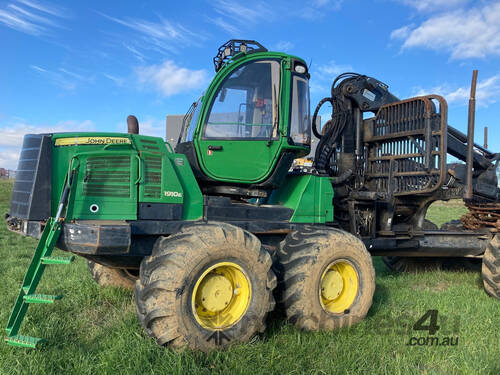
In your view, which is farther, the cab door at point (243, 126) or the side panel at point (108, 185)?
the cab door at point (243, 126)

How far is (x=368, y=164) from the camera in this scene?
7.05 meters

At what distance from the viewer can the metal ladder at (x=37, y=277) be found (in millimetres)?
3590

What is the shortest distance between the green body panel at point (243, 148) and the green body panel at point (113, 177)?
0.61 meters

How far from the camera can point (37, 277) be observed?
378 cm

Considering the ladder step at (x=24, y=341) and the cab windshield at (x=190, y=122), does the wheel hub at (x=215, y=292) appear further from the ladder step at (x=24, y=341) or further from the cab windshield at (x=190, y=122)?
the cab windshield at (x=190, y=122)

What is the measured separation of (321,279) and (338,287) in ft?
1.42

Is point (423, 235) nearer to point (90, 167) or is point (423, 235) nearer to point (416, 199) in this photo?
point (416, 199)

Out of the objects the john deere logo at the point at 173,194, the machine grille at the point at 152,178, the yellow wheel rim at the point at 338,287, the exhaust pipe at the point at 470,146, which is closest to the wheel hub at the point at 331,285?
the yellow wheel rim at the point at 338,287

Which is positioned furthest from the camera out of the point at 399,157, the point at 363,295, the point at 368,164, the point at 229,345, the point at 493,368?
the point at 368,164

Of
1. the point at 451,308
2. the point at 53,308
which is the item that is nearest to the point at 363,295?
the point at 451,308

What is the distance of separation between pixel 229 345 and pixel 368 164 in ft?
13.8

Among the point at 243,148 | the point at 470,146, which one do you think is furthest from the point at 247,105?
the point at 470,146

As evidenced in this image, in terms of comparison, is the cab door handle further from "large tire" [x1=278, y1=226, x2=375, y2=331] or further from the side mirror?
"large tire" [x1=278, y1=226, x2=375, y2=331]

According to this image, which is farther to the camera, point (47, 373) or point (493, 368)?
point (493, 368)
